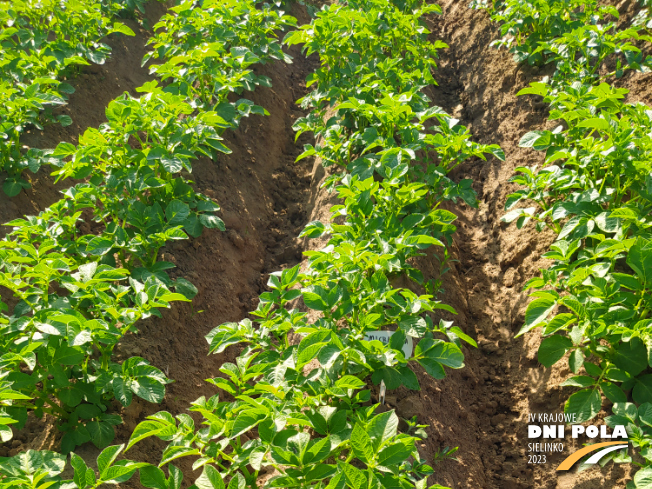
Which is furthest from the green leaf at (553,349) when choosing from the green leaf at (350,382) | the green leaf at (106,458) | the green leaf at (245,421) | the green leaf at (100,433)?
the green leaf at (100,433)

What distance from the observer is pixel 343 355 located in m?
1.64

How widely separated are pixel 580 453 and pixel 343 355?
1016 mm

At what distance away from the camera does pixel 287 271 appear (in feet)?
5.98

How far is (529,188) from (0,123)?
2.83 m

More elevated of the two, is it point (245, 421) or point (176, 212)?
point (176, 212)

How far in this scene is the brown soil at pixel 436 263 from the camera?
2.04 metres

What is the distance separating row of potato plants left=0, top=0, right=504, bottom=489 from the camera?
1317 mm

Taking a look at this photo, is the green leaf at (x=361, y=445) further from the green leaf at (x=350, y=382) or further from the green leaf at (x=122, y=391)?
the green leaf at (x=122, y=391)

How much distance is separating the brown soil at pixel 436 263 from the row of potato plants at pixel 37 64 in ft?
0.57

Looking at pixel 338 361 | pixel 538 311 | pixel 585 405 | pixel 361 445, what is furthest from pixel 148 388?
pixel 585 405

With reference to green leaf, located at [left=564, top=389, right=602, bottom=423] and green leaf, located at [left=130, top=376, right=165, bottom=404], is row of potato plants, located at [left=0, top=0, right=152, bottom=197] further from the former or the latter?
green leaf, located at [left=564, top=389, right=602, bottom=423]

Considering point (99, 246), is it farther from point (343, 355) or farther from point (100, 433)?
point (343, 355)

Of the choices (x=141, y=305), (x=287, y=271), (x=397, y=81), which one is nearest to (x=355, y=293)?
(x=287, y=271)

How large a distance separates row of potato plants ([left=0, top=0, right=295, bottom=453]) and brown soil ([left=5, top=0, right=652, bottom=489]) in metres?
0.22
